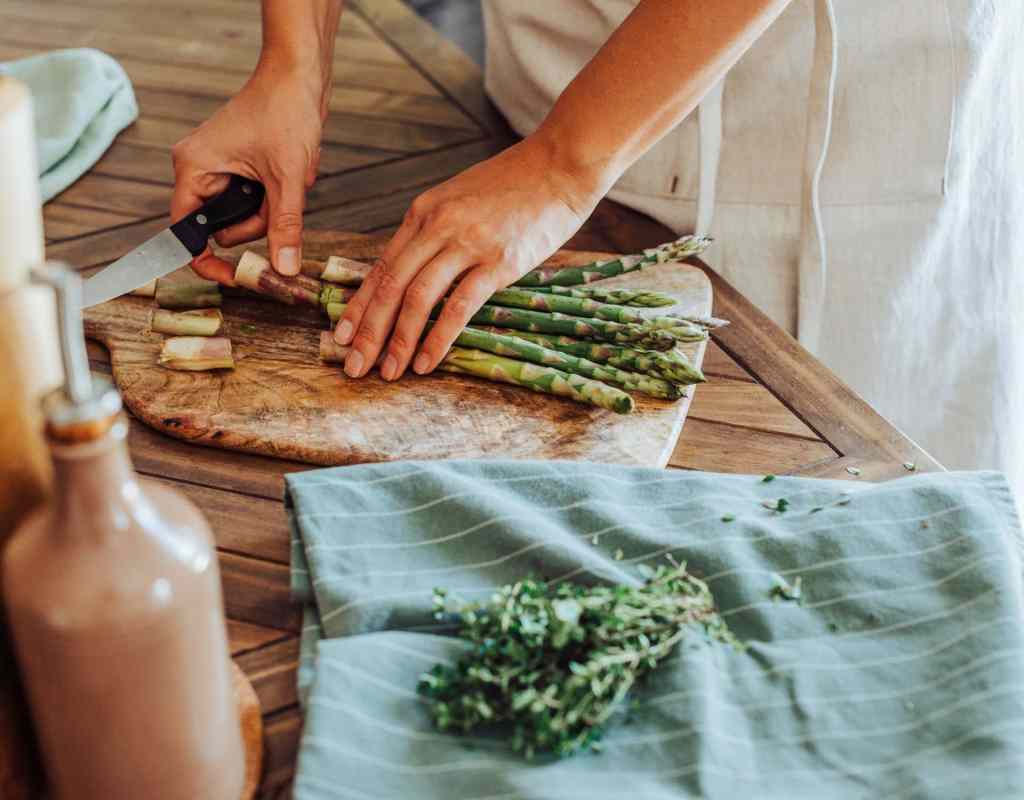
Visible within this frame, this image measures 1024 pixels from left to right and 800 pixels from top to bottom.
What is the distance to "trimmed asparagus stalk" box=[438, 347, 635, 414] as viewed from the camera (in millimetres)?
1328

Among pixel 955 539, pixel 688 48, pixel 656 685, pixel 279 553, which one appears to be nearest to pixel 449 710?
pixel 656 685

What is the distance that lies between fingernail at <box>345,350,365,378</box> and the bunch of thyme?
529mm

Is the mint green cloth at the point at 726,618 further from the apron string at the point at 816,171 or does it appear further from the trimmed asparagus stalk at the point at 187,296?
the apron string at the point at 816,171

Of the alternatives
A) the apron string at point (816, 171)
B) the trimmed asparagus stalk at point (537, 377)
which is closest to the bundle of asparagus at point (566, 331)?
the trimmed asparagus stalk at point (537, 377)

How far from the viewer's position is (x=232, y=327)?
1.50 metres

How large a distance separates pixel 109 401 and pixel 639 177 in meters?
1.30

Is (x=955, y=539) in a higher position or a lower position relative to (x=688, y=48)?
lower

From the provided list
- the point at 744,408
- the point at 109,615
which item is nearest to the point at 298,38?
the point at 744,408

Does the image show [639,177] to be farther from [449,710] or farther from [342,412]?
[449,710]

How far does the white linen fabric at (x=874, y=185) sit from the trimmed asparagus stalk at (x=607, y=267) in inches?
6.7

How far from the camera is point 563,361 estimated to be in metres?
1.39

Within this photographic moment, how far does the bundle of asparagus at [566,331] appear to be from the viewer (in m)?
1.36

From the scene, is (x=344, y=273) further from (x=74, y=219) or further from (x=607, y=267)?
(x=74, y=219)

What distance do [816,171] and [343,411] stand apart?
81 cm
